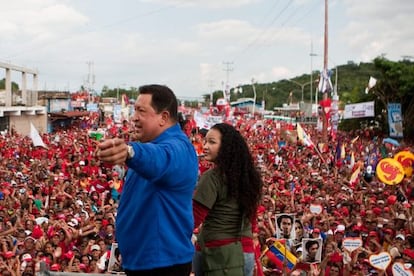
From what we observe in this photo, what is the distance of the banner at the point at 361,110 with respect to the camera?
29.4 meters

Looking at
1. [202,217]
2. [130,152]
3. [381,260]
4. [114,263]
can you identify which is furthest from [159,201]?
[381,260]

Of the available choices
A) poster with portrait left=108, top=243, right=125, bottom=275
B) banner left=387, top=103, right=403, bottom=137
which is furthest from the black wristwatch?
banner left=387, top=103, right=403, bottom=137

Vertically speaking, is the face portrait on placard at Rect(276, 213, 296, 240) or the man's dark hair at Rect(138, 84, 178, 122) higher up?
the man's dark hair at Rect(138, 84, 178, 122)

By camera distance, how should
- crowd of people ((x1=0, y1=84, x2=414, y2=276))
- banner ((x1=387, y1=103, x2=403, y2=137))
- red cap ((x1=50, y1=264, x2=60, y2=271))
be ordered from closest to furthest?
crowd of people ((x1=0, y1=84, x2=414, y2=276))
red cap ((x1=50, y1=264, x2=60, y2=271))
banner ((x1=387, y1=103, x2=403, y2=137))

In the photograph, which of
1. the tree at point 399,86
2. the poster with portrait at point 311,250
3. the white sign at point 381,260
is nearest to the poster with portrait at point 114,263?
the poster with portrait at point 311,250

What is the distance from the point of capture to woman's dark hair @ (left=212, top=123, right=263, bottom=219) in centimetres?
322

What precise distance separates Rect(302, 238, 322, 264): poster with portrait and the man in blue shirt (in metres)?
4.27

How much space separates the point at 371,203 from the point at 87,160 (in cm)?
730

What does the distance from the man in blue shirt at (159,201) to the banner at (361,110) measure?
2790cm

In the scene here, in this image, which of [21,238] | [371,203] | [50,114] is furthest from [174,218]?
[50,114]

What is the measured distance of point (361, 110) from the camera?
3033cm

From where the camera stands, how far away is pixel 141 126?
2.40 metres

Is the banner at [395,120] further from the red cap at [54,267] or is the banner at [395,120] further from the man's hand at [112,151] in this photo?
the man's hand at [112,151]

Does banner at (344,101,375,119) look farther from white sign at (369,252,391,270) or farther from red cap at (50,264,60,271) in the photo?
red cap at (50,264,60,271)
